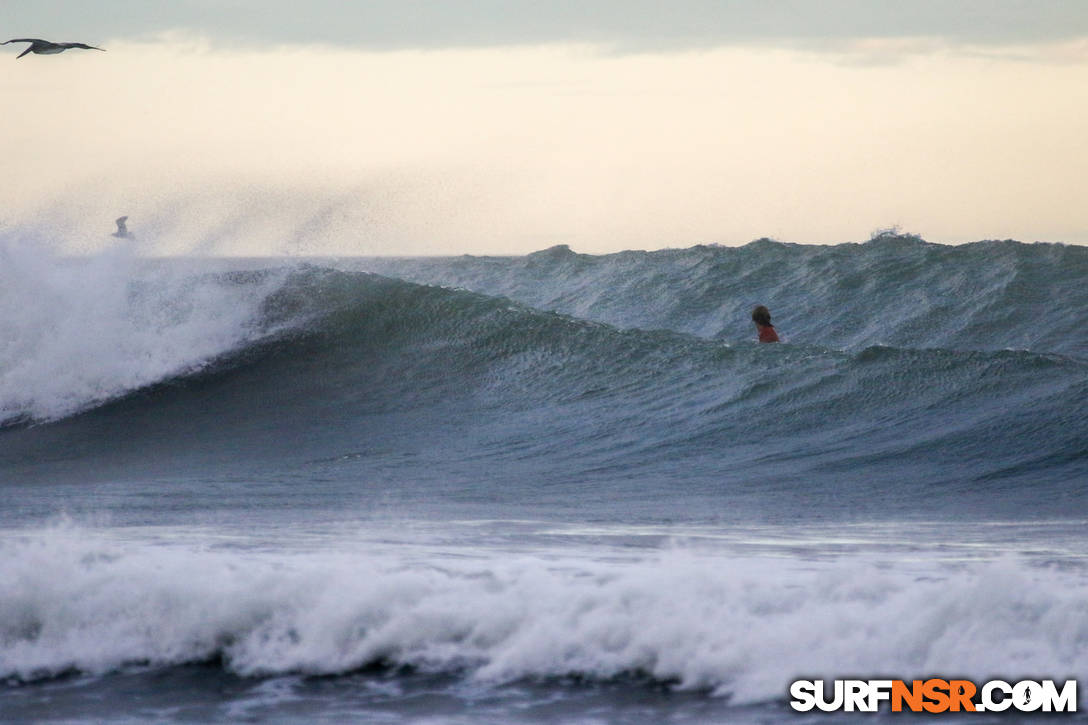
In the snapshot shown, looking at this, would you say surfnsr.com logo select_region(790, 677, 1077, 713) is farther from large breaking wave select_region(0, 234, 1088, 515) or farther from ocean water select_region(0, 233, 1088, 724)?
large breaking wave select_region(0, 234, 1088, 515)

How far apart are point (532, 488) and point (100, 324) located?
791 centimetres

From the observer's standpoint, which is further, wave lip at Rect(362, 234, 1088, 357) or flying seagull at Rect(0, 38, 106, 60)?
wave lip at Rect(362, 234, 1088, 357)

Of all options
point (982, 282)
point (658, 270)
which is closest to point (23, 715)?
point (982, 282)

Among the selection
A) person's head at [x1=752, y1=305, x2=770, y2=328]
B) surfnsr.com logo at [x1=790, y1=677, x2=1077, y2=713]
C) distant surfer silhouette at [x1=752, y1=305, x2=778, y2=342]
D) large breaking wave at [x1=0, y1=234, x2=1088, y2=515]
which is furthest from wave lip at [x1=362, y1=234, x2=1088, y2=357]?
surfnsr.com logo at [x1=790, y1=677, x2=1077, y2=713]

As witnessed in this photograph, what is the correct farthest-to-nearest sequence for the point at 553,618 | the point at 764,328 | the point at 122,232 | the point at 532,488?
the point at 122,232
the point at 764,328
the point at 532,488
the point at 553,618

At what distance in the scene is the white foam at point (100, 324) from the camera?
15008mm

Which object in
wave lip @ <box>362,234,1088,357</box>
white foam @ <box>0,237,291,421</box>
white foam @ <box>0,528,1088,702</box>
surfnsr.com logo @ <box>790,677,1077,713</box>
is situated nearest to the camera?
surfnsr.com logo @ <box>790,677,1077,713</box>

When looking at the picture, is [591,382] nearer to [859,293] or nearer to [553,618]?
[859,293]

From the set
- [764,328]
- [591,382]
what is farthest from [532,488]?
[764,328]

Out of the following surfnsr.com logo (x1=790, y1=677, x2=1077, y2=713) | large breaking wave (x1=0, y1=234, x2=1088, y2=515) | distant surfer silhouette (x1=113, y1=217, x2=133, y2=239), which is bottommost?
surfnsr.com logo (x1=790, y1=677, x2=1077, y2=713)

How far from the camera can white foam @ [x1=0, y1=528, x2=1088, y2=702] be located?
5031mm

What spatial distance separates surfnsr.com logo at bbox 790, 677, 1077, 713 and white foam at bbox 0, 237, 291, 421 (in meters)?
11.3

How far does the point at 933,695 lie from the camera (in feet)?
15.6

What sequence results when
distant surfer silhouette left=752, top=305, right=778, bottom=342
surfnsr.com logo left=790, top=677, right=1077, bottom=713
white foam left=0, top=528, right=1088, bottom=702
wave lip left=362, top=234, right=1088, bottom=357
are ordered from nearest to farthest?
surfnsr.com logo left=790, top=677, right=1077, bottom=713
white foam left=0, top=528, right=1088, bottom=702
distant surfer silhouette left=752, top=305, right=778, bottom=342
wave lip left=362, top=234, right=1088, bottom=357
